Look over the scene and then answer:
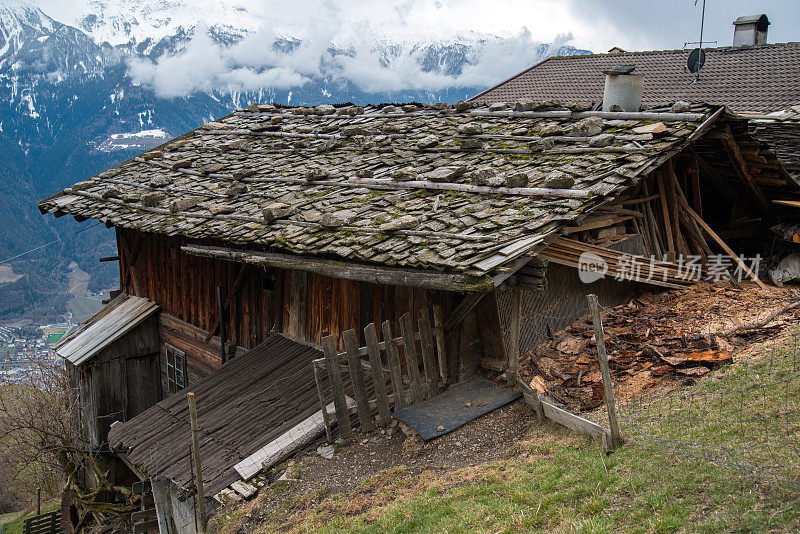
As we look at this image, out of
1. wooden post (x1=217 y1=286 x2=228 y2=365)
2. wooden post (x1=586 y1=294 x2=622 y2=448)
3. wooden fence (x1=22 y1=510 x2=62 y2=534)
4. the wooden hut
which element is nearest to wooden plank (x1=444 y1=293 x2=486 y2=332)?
the wooden hut

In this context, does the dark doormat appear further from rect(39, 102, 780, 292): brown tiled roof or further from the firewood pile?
rect(39, 102, 780, 292): brown tiled roof

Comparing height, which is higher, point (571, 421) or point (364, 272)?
point (364, 272)

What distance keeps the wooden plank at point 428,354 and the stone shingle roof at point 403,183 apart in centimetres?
90

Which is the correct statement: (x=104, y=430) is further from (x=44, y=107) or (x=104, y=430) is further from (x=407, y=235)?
(x=44, y=107)

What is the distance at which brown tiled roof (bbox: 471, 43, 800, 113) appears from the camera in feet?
57.1

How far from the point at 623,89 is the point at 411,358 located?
5849 mm

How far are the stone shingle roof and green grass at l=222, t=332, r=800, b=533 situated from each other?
6.22ft

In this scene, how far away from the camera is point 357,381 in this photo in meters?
6.90

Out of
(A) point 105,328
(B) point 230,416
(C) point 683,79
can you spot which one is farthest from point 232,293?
(C) point 683,79

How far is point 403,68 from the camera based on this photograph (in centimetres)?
18262

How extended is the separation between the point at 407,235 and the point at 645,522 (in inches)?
154

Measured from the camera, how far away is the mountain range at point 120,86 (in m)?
101

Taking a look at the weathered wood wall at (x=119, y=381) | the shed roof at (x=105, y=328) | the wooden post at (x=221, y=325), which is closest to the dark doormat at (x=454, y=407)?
the wooden post at (x=221, y=325)

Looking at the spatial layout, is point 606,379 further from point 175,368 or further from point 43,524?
point 43,524
